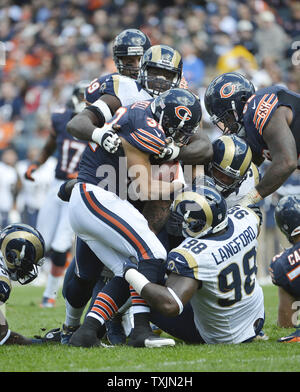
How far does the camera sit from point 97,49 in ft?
46.8

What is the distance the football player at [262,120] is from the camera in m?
5.23

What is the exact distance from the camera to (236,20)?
13664mm

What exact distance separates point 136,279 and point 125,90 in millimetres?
1554

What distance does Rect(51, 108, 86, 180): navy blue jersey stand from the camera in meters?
7.96

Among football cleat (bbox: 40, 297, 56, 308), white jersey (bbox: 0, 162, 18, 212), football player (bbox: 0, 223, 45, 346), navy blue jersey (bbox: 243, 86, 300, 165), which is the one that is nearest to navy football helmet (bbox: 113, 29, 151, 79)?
navy blue jersey (bbox: 243, 86, 300, 165)

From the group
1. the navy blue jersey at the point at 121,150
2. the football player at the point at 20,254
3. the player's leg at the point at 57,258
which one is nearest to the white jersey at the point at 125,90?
the navy blue jersey at the point at 121,150

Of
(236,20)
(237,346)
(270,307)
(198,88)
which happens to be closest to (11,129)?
(198,88)

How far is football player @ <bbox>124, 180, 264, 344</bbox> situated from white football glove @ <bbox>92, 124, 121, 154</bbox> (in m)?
0.50

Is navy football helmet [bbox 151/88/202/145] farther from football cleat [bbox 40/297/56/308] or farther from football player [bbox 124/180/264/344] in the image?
football cleat [bbox 40/297/56/308]

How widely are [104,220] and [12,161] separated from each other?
747 centimetres

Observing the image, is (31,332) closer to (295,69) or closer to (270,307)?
(270,307)

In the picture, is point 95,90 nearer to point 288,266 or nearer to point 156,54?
point 156,54

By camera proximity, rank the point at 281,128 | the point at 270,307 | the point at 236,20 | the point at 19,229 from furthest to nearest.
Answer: the point at 236,20, the point at 270,307, the point at 281,128, the point at 19,229

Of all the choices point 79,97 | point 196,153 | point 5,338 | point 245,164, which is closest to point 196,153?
point 196,153
